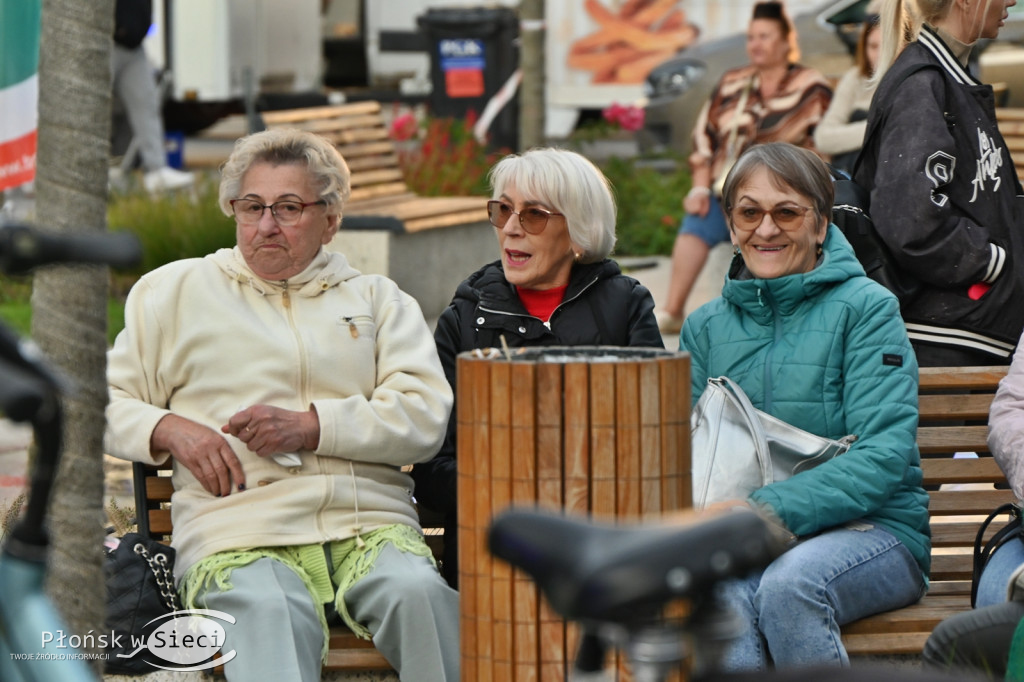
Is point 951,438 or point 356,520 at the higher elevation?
point 951,438

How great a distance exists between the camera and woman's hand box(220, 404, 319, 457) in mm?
3740

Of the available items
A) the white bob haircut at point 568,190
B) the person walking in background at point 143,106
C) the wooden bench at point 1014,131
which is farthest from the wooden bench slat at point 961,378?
the person walking in background at point 143,106

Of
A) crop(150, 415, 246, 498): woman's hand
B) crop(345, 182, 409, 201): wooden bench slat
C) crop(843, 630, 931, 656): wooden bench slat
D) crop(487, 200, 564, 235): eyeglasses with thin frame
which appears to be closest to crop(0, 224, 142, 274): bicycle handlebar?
crop(150, 415, 246, 498): woman's hand

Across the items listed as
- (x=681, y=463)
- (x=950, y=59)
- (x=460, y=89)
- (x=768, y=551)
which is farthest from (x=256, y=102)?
(x=768, y=551)

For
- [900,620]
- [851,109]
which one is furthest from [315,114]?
[900,620]

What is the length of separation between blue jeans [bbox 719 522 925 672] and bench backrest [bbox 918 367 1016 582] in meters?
0.57

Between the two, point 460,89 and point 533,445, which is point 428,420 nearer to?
point 533,445

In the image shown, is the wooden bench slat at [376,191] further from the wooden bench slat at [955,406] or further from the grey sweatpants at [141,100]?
the wooden bench slat at [955,406]

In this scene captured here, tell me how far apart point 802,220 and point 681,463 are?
1.02m

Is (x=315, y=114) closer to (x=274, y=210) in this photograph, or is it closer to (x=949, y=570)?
(x=274, y=210)

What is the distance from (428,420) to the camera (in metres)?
3.89

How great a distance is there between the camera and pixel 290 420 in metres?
3.79

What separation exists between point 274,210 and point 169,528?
0.90m

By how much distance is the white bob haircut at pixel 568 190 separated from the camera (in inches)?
161
